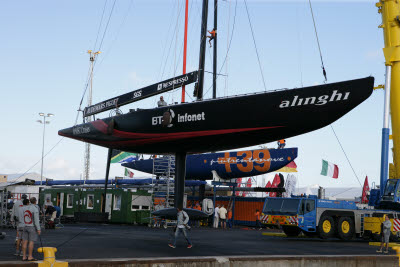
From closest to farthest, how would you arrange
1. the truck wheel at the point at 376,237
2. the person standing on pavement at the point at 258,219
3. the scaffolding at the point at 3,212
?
the truck wheel at the point at 376,237, the scaffolding at the point at 3,212, the person standing on pavement at the point at 258,219

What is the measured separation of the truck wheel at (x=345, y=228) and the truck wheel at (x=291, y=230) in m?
2.09

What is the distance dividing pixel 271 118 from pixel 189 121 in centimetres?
289

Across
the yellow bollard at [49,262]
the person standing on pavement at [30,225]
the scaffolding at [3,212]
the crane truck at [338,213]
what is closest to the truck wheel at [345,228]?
the crane truck at [338,213]

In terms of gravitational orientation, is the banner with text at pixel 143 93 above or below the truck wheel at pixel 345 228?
above

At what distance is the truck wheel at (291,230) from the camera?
2377 cm

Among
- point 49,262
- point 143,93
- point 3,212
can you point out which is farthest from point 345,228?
point 3,212

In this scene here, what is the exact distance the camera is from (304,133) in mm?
16109

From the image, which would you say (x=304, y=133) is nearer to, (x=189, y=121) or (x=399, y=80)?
(x=189, y=121)

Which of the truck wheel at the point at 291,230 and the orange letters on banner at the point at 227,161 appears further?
the orange letters on banner at the point at 227,161

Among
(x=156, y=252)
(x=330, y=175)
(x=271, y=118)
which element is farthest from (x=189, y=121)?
(x=330, y=175)

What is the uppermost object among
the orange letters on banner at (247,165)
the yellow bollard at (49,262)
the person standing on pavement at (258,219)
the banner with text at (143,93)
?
the banner with text at (143,93)

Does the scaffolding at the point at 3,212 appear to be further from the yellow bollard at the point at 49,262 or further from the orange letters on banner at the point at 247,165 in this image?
the yellow bollard at the point at 49,262

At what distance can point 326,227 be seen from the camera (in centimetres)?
2230

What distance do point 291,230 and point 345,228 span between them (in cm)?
261
